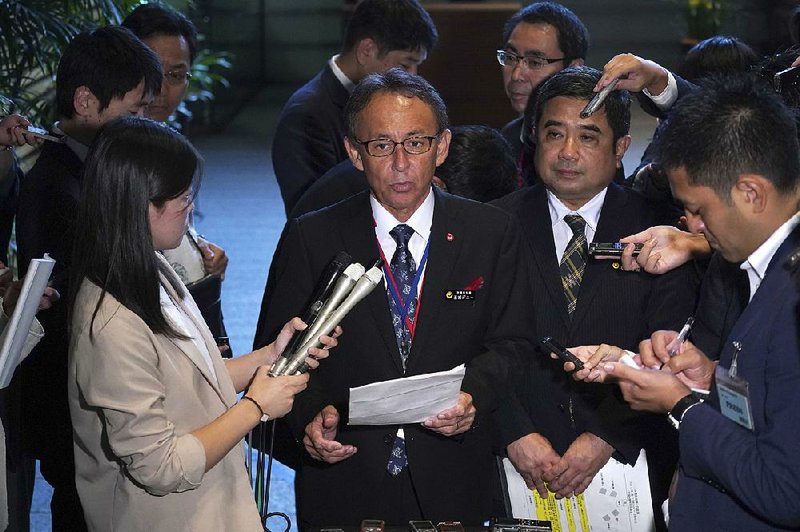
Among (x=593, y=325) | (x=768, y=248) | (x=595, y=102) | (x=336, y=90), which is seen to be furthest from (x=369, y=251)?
(x=336, y=90)

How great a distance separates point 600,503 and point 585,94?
1.09 m

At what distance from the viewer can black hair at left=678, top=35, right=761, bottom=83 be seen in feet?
12.3

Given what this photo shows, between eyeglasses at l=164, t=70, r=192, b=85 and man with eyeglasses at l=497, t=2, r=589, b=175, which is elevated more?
man with eyeglasses at l=497, t=2, r=589, b=175

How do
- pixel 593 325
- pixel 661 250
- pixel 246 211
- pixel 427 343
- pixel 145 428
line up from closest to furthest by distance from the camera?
pixel 145 428, pixel 427 343, pixel 661 250, pixel 593 325, pixel 246 211

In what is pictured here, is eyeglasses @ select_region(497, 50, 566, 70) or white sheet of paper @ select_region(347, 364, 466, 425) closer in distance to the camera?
white sheet of paper @ select_region(347, 364, 466, 425)

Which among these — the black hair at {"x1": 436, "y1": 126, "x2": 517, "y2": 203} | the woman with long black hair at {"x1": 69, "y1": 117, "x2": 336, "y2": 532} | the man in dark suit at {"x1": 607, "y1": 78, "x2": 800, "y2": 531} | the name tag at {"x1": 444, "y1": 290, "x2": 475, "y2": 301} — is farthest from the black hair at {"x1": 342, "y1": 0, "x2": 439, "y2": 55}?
the man in dark suit at {"x1": 607, "y1": 78, "x2": 800, "y2": 531}

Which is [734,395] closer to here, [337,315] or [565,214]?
[337,315]

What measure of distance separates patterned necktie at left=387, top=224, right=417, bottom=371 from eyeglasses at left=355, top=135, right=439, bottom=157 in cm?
18

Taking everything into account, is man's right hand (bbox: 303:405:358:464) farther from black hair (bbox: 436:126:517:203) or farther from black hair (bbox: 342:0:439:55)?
black hair (bbox: 342:0:439:55)

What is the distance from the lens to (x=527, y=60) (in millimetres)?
4203

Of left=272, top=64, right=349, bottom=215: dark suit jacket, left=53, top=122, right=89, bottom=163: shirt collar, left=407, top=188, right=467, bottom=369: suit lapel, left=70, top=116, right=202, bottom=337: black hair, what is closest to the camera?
left=70, top=116, right=202, bottom=337: black hair

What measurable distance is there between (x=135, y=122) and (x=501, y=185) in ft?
4.47

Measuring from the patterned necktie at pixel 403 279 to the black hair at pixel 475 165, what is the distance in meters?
0.60

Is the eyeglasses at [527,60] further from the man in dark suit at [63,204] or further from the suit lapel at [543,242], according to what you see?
the man in dark suit at [63,204]
